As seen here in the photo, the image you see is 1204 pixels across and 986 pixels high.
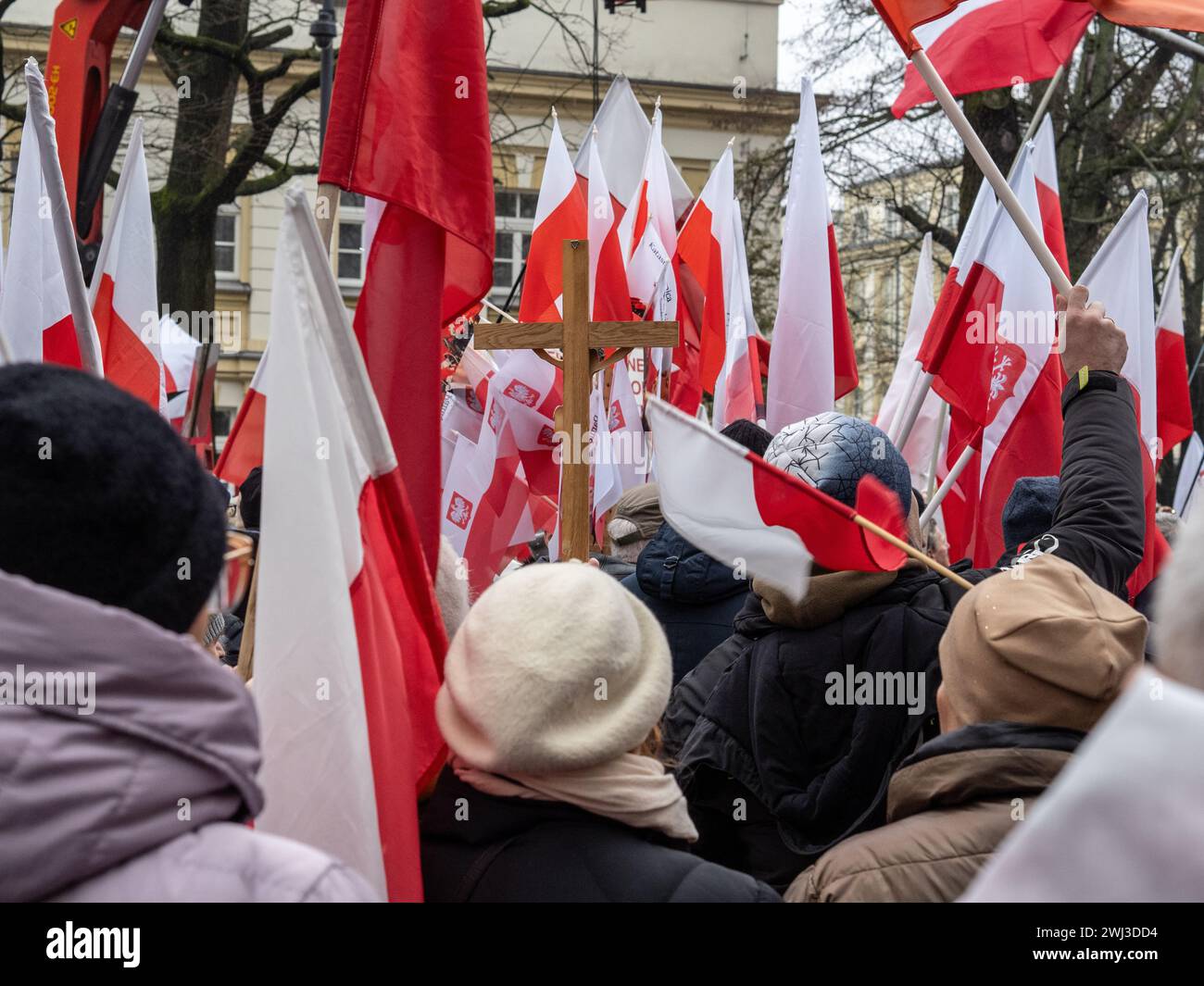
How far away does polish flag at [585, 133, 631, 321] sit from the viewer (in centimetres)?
716

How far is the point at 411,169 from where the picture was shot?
11.3 feet

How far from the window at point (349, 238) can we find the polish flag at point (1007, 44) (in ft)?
68.1

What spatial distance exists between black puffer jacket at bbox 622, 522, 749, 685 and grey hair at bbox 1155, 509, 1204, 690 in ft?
7.70

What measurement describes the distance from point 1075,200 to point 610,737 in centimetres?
1689

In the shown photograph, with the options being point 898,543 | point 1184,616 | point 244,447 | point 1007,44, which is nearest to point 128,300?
point 244,447

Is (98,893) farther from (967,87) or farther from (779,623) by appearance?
(967,87)

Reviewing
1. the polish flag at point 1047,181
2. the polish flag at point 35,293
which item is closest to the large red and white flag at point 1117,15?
the polish flag at point 1047,181

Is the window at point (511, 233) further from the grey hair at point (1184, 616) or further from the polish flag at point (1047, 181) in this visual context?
the grey hair at point (1184, 616)

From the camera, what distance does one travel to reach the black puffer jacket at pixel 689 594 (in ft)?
11.6

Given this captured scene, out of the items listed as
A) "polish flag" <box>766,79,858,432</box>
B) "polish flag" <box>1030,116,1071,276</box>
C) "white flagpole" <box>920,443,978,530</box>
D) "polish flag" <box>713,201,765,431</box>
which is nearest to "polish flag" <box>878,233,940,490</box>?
"polish flag" <box>713,201,765,431</box>

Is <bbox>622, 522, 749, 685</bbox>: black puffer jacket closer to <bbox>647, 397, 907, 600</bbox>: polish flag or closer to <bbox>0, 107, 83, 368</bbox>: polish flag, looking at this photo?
<bbox>647, 397, 907, 600</bbox>: polish flag

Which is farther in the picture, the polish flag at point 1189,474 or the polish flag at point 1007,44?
the polish flag at point 1189,474

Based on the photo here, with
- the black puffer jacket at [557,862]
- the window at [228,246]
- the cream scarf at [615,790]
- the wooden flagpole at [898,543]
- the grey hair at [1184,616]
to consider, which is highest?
the window at [228,246]

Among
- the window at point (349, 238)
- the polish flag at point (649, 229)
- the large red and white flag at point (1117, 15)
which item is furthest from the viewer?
the window at point (349, 238)
